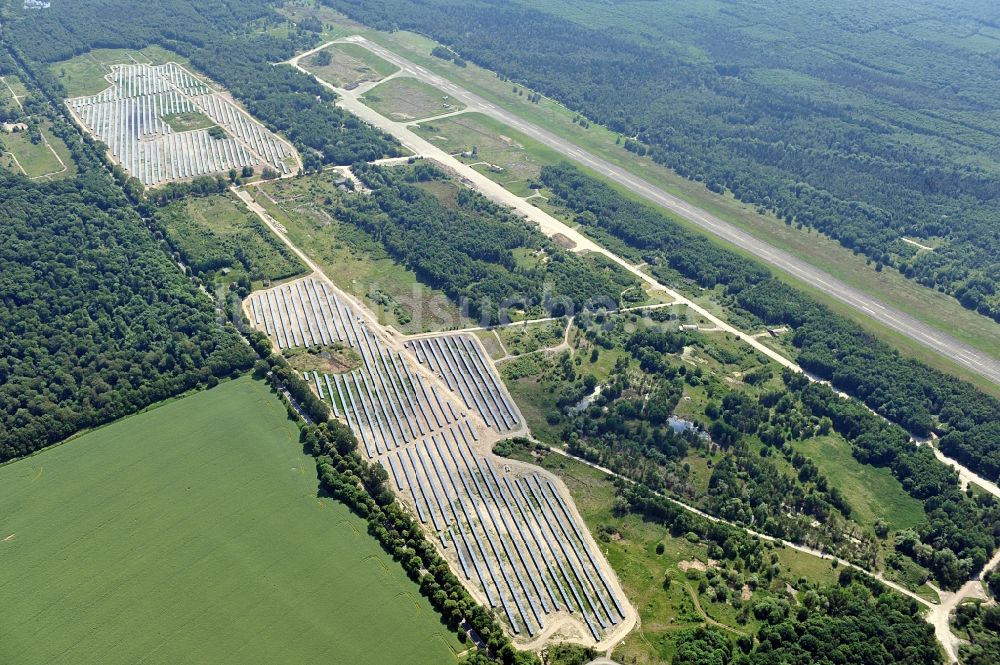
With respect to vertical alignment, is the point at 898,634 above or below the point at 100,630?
above

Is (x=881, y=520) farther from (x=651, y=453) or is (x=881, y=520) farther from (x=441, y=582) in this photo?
(x=441, y=582)

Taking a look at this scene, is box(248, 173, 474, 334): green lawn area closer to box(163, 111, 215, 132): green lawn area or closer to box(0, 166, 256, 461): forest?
box(0, 166, 256, 461): forest

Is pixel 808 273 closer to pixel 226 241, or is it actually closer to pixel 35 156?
pixel 226 241

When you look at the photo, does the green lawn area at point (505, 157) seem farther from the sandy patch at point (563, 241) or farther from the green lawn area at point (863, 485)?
the green lawn area at point (863, 485)

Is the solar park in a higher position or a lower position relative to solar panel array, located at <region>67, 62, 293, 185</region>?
higher

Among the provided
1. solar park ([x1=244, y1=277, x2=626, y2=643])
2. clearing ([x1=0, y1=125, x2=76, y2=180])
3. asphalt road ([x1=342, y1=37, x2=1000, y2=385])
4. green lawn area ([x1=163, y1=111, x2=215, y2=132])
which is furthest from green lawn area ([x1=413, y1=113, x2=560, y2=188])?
clearing ([x1=0, y1=125, x2=76, y2=180])

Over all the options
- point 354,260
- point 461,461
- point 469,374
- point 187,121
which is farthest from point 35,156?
point 461,461

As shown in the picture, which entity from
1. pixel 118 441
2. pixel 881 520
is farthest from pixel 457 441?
pixel 881 520
